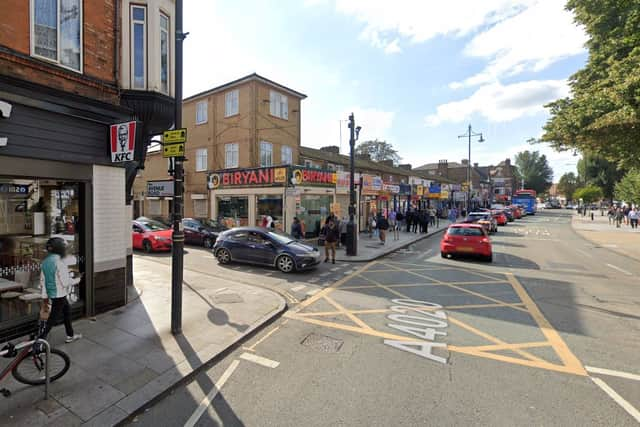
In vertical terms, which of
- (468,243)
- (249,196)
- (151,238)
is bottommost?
(151,238)

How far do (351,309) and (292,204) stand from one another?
1051 centimetres

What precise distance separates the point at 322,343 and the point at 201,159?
20.2 m

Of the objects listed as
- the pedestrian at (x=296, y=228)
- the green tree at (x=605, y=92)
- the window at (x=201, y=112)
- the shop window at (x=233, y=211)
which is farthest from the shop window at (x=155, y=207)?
the green tree at (x=605, y=92)

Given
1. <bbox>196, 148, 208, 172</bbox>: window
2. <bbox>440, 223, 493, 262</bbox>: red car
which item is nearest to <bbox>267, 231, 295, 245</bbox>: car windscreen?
<bbox>440, 223, 493, 262</bbox>: red car

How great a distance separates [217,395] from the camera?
363 centimetres

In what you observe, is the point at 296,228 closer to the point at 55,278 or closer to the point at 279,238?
the point at 279,238

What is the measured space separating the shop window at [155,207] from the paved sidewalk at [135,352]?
19101mm

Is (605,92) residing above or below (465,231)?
above

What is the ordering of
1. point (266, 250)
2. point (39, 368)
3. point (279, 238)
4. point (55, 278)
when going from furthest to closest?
point (279, 238) → point (266, 250) → point (55, 278) → point (39, 368)

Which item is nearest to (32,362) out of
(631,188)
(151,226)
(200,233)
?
(151,226)

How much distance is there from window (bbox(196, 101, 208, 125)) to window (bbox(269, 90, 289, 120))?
532 cm

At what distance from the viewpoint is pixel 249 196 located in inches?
708

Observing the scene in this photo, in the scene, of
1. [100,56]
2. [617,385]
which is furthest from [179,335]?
[617,385]

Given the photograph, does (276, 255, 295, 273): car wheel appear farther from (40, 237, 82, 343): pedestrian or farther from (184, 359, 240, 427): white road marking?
(40, 237, 82, 343): pedestrian
